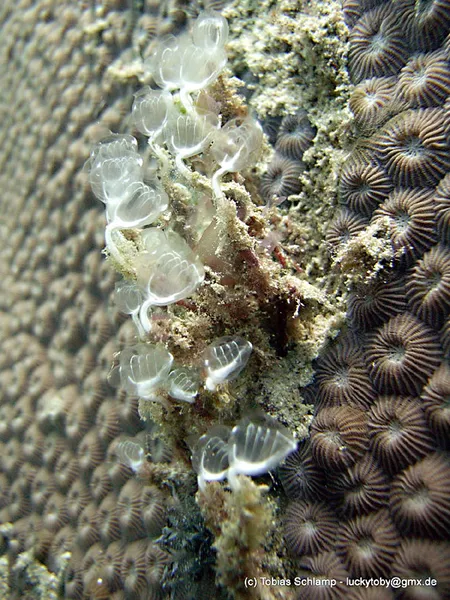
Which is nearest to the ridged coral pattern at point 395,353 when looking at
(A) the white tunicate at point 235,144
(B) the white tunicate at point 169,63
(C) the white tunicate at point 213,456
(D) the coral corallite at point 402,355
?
(D) the coral corallite at point 402,355

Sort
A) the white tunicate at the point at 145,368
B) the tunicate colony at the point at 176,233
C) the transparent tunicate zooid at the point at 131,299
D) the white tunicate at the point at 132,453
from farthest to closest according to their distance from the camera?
1. the white tunicate at the point at 132,453
2. the transparent tunicate zooid at the point at 131,299
3. the white tunicate at the point at 145,368
4. the tunicate colony at the point at 176,233

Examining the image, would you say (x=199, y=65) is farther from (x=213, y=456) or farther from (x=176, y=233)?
(x=213, y=456)

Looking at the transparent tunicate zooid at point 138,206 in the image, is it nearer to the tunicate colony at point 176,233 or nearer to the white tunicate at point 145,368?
the tunicate colony at point 176,233

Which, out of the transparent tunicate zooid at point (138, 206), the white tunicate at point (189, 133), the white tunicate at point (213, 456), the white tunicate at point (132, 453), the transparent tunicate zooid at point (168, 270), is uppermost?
the white tunicate at point (189, 133)

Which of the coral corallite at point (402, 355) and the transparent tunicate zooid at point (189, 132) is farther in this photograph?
the transparent tunicate zooid at point (189, 132)

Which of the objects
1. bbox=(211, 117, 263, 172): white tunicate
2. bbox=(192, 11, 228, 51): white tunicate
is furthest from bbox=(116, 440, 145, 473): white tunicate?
bbox=(192, 11, 228, 51): white tunicate

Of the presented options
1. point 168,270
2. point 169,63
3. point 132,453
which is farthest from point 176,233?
point 132,453

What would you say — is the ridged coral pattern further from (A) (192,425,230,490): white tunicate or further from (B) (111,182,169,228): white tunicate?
(B) (111,182,169,228): white tunicate
